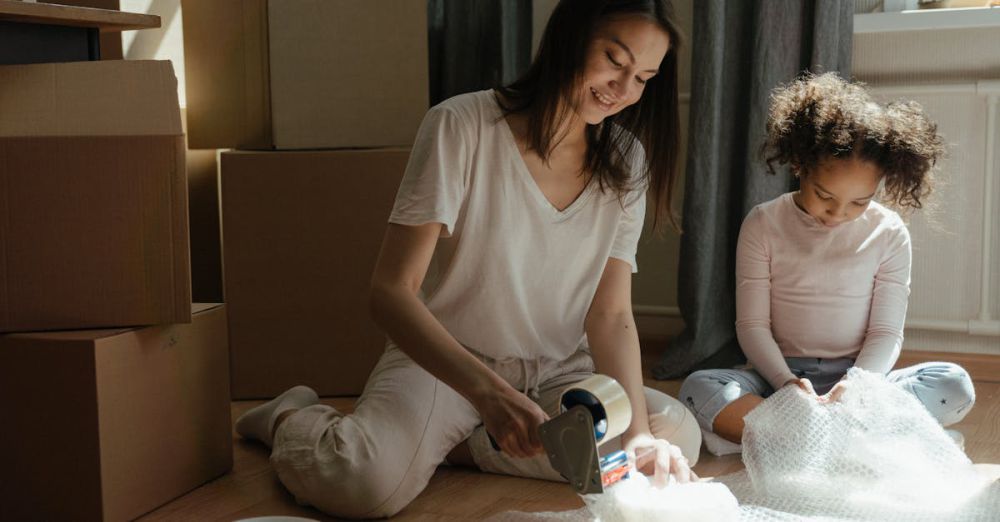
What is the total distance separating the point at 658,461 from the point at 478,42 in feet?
4.41

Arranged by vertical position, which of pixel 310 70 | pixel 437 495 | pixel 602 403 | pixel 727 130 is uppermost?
pixel 310 70

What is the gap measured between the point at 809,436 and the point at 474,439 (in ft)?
1.55

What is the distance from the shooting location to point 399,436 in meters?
1.50

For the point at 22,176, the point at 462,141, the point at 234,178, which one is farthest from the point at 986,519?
the point at 234,178

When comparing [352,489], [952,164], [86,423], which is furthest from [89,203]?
[952,164]

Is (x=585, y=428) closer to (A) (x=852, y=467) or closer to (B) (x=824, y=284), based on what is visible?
(A) (x=852, y=467)

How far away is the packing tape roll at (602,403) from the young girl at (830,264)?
0.67 meters

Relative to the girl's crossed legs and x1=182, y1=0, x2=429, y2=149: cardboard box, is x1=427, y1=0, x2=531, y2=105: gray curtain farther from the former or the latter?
the girl's crossed legs

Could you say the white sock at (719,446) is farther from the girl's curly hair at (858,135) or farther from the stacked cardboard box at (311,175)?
the stacked cardboard box at (311,175)

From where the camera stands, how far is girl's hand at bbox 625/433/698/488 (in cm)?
130

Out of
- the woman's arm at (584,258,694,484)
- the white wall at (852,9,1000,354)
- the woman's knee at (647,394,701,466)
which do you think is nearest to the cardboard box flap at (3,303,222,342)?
the woman's arm at (584,258,694,484)

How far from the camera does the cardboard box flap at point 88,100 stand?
140cm

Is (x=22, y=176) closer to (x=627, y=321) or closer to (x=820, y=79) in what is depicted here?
(x=627, y=321)

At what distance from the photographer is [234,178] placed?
81.9 inches
